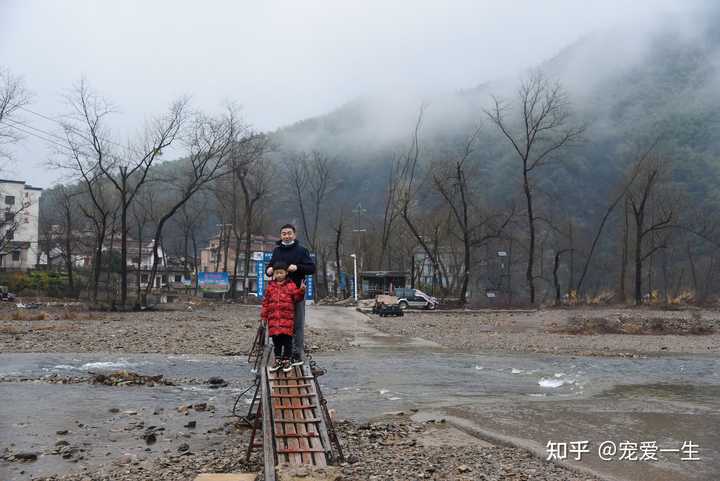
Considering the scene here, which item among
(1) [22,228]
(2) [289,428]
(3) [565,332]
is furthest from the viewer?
(1) [22,228]

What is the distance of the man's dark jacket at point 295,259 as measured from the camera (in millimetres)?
10062

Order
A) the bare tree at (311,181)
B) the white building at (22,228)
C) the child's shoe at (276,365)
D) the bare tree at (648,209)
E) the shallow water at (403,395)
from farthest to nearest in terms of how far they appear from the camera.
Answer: the white building at (22,228)
the bare tree at (311,181)
the bare tree at (648,209)
the shallow water at (403,395)
the child's shoe at (276,365)

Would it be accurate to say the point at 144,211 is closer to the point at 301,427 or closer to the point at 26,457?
the point at 26,457

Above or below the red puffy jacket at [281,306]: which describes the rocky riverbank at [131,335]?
below

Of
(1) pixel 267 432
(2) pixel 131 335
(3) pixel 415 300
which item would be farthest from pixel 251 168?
(1) pixel 267 432

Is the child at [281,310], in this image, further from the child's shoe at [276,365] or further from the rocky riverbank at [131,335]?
the rocky riverbank at [131,335]

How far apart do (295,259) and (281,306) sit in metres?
0.72

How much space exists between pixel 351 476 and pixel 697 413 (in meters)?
8.33

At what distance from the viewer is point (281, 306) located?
9.91 meters

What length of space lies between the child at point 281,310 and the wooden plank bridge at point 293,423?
0.50m

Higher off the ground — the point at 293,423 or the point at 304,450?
the point at 293,423

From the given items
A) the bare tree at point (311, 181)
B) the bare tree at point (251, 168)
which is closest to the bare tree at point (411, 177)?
the bare tree at point (311, 181)

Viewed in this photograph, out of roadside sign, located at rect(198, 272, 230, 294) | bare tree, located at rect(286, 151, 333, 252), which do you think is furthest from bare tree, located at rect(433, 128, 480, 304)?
roadside sign, located at rect(198, 272, 230, 294)

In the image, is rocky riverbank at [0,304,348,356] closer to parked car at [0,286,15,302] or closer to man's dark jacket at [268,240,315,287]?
man's dark jacket at [268,240,315,287]
